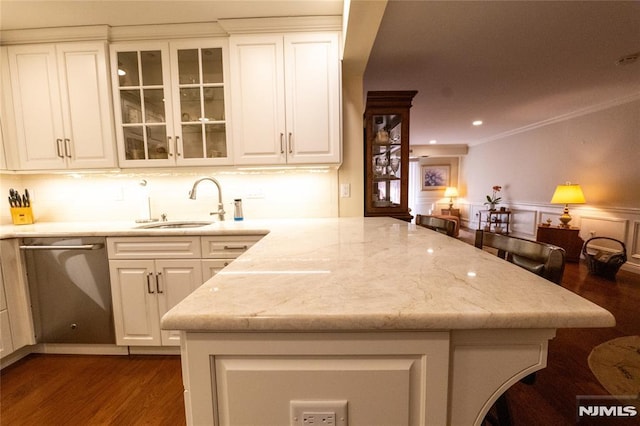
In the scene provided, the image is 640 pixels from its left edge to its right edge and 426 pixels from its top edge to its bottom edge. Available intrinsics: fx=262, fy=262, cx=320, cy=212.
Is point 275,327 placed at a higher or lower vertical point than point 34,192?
lower

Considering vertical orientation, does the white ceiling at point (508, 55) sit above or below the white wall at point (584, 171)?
above

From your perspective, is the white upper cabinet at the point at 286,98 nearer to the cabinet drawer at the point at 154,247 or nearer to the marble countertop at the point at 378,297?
the cabinet drawer at the point at 154,247

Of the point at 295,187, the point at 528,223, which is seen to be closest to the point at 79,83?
the point at 295,187

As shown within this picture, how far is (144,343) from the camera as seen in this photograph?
178 cm

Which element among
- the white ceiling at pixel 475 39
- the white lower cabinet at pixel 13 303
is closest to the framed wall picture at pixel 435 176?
the white ceiling at pixel 475 39

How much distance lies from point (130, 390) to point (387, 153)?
260 centimetres

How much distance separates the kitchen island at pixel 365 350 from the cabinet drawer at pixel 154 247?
4.08ft

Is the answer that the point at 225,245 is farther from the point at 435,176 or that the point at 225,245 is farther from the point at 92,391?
the point at 435,176

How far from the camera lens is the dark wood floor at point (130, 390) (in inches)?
53.1

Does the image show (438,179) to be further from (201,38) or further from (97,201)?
(97,201)

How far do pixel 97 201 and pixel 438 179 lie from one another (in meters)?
7.73

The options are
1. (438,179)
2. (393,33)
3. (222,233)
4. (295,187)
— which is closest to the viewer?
(222,233)

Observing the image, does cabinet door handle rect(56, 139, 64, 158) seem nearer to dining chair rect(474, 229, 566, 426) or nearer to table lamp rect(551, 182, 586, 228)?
dining chair rect(474, 229, 566, 426)

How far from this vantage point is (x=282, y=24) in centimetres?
183
